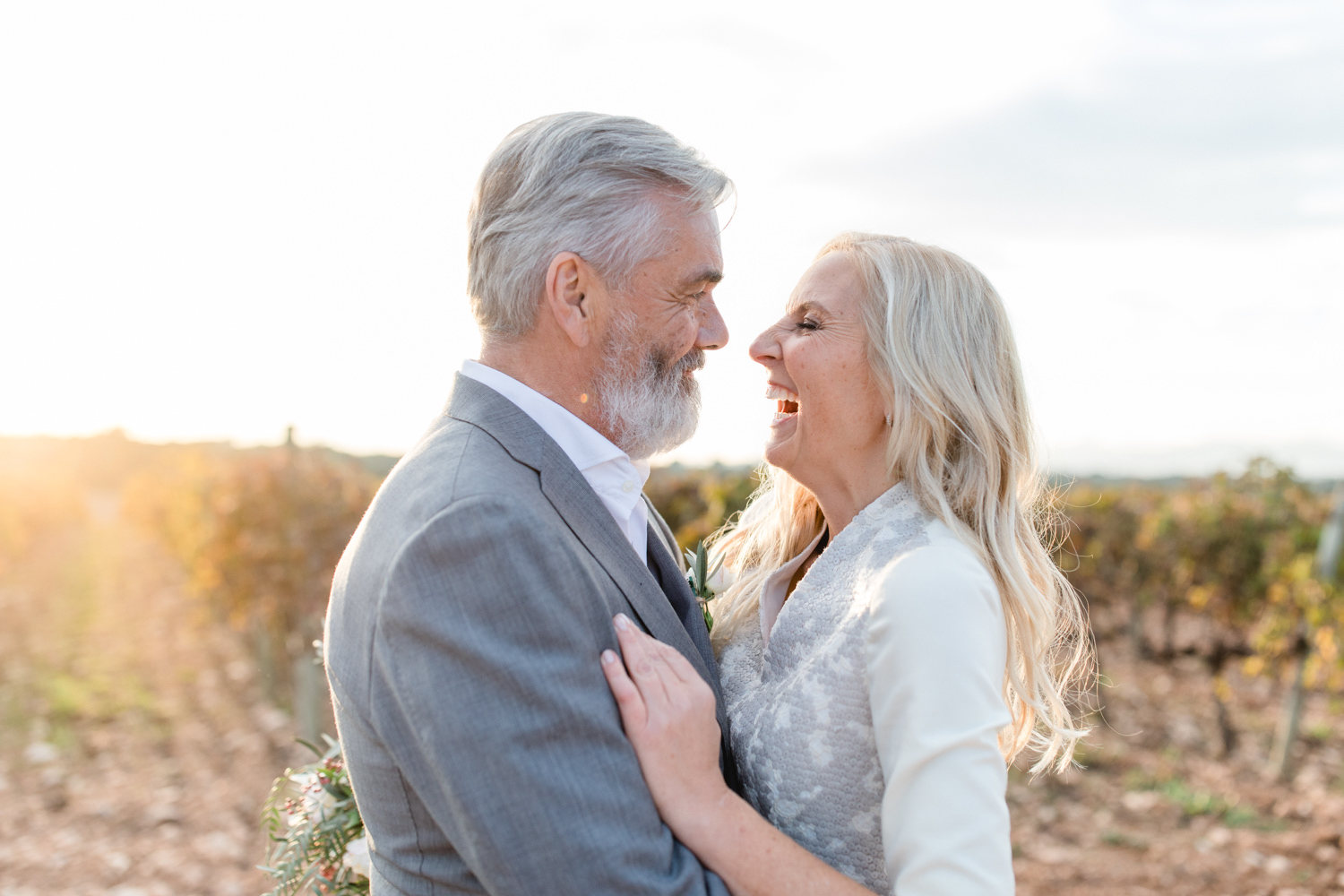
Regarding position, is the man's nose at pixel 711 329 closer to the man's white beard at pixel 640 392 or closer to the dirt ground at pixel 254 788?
the man's white beard at pixel 640 392

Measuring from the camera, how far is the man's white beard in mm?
2133

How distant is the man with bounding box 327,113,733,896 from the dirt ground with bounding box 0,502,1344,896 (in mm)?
4257

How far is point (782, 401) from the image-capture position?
251 cm

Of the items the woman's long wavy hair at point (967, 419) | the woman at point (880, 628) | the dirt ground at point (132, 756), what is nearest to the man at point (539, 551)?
the woman at point (880, 628)

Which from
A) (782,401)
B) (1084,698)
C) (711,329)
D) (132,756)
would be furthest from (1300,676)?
(132,756)

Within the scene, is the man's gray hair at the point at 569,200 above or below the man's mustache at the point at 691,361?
above

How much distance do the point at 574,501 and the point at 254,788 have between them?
19.2 feet

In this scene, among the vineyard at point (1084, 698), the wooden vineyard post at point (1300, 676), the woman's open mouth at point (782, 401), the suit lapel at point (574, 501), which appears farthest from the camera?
the wooden vineyard post at point (1300, 676)

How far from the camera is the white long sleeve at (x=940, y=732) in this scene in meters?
1.62

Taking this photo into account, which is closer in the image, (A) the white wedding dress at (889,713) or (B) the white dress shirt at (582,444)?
(A) the white wedding dress at (889,713)

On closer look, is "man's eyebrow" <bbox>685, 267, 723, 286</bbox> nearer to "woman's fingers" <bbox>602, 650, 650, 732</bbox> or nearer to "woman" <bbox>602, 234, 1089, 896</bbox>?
"woman" <bbox>602, 234, 1089, 896</bbox>

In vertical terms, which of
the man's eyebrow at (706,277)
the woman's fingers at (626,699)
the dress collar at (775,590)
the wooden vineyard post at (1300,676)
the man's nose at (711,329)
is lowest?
the wooden vineyard post at (1300,676)

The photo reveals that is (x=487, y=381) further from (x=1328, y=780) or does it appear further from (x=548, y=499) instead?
(x=1328, y=780)

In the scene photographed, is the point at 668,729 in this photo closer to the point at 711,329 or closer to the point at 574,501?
the point at 574,501
